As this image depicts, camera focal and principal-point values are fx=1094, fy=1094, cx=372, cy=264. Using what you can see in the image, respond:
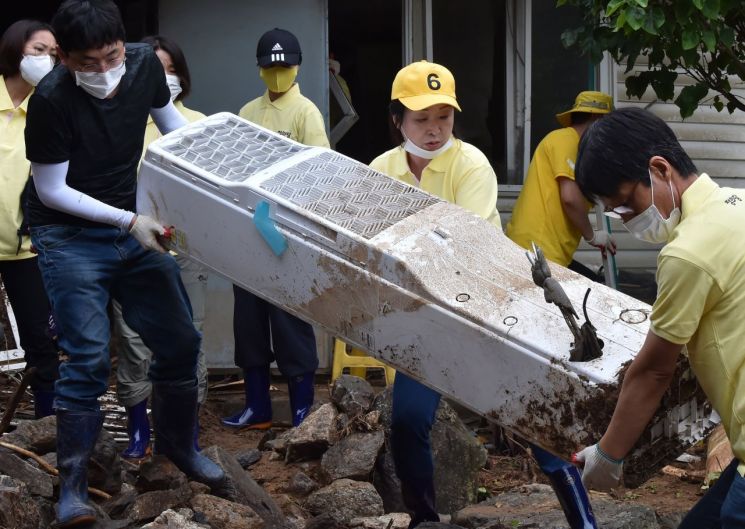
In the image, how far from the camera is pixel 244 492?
4.39 metres

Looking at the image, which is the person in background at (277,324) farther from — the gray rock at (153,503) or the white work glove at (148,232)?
the white work glove at (148,232)

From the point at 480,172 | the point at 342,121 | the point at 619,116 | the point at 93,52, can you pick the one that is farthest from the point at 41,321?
the point at 619,116

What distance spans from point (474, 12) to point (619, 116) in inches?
209

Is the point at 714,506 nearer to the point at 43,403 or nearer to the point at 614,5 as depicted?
the point at 614,5

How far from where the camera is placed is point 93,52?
3.79 m

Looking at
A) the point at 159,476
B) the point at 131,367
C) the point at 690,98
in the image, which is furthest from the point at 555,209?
the point at 159,476

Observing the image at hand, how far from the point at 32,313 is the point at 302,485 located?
152 centimetres

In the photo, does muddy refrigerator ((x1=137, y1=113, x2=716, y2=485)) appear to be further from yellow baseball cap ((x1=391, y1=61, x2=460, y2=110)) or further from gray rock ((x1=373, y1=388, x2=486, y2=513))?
gray rock ((x1=373, y1=388, x2=486, y2=513))

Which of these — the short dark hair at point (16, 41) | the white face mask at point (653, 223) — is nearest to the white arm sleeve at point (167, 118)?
the short dark hair at point (16, 41)

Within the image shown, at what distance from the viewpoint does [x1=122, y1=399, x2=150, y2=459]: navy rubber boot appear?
17.6 ft

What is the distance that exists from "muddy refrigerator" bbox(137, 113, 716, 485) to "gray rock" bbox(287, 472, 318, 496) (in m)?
1.54

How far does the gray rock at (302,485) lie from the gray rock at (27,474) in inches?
44.2

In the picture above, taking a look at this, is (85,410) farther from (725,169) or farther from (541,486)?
(725,169)

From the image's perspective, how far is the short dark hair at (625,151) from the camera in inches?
100
